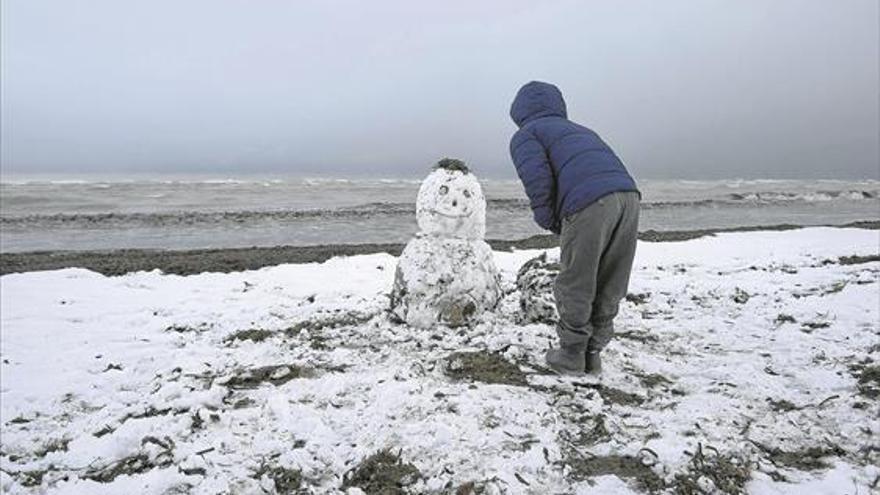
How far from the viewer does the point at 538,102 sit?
15.6ft

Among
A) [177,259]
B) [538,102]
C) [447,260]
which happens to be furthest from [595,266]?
[177,259]

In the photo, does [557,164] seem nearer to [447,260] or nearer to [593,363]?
[593,363]

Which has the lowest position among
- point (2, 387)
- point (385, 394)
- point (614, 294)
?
point (2, 387)

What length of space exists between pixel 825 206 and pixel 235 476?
138 ft

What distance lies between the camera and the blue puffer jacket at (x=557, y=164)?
429cm

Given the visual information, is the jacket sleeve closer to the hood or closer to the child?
the child

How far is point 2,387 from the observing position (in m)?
5.03

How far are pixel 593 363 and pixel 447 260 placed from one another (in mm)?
1878

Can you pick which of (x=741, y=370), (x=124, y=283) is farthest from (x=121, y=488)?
(x=124, y=283)

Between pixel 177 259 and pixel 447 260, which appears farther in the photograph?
pixel 177 259

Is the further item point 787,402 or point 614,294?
point 614,294

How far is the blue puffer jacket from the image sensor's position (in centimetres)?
429

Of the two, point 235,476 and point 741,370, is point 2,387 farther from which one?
point 741,370

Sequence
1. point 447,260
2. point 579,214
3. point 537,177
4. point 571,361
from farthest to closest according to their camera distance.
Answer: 1. point 447,260
2. point 571,361
3. point 537,177
4. point 579,214
